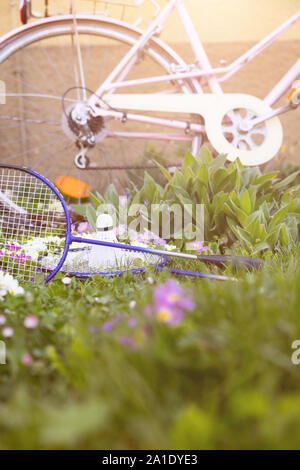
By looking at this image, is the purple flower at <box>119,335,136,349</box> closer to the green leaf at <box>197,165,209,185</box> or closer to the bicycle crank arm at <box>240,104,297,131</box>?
the green leaf at <box>197,165,209,185</box>

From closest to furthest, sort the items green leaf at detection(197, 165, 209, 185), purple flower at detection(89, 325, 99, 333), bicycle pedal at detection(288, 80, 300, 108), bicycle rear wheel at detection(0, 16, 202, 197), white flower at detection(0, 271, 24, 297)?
purple flower at detection(89, 325, 99, 333), white flower at detection(0, 271, 24, 297), green leaf at detection(197, 165, 209, 185), bicycle pedal at detection(288, 80, 300, 108), bicycle rear wheel at detection(0, 16, 202, 197)

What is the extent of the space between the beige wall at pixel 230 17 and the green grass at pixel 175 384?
8.17 feet

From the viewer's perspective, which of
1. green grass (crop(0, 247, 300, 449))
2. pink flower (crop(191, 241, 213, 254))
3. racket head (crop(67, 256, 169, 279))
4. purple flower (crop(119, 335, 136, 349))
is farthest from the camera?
pink flower (crop(191, 241, 213, 254))

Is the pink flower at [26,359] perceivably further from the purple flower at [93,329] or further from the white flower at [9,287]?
the white flower at [9,287]

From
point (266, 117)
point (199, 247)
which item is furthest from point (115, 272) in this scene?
point (266, 117)

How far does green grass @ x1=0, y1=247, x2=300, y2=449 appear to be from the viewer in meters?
0.50

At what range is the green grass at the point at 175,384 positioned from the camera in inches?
19.5

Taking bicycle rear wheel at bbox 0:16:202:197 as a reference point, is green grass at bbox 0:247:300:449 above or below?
below

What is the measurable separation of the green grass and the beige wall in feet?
8.17

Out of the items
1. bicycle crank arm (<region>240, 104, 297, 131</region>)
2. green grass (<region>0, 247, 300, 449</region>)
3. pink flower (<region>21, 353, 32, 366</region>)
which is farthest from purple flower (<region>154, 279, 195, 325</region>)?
bicycle crank arm (<region>240, 104, 297, 131</region>)

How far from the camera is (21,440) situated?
1.72 feet
